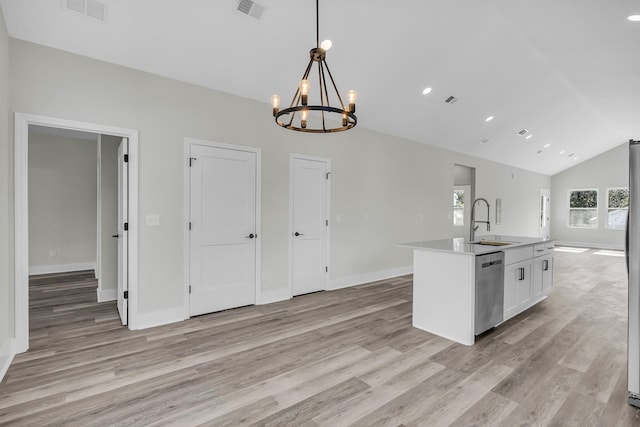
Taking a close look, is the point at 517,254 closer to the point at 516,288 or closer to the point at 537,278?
the point at 516,288

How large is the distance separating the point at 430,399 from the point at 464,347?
39.9 inches

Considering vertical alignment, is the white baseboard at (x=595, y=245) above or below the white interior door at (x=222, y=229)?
below

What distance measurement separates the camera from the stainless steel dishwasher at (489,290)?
10.1ft

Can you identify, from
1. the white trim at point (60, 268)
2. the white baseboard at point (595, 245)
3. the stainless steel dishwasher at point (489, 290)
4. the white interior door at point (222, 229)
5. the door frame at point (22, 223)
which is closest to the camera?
the door frame at point (22, 223)

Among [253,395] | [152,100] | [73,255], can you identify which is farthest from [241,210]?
[73,255]

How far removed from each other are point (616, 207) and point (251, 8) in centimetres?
1353

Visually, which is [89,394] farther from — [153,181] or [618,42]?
[618,42]

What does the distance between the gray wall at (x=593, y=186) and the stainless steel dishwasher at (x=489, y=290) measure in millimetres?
10983

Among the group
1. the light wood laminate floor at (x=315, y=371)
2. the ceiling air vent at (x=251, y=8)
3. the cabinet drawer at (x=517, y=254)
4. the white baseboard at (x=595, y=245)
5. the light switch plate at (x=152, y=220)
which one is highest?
the ceiling air vent at (x=251, y=8)

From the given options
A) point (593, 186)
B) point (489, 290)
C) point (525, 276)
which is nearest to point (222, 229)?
point (489, 290)

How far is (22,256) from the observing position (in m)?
2.89

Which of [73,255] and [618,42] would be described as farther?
[73,255]

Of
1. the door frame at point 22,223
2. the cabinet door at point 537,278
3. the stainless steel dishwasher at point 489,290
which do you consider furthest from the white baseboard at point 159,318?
Result: the cabinet door at point 537,278

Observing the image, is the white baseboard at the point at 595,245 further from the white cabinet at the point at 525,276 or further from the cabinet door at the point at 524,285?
the cabinet door at the point at 524,285
